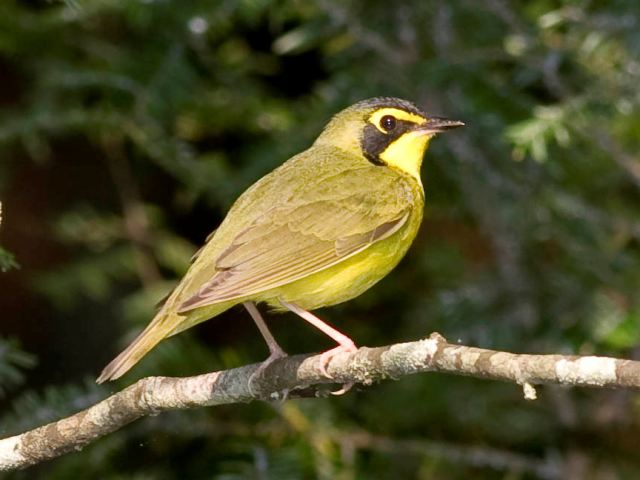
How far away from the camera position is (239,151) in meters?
7.79

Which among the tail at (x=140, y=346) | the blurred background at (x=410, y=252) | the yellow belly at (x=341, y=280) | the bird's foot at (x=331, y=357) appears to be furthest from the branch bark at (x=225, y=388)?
the blurred background at (x=410, y=252)

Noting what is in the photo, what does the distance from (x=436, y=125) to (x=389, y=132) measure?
8.8 inches

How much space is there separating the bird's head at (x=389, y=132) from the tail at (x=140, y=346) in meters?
1.46

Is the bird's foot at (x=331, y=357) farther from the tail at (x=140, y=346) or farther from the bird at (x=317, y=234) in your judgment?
the tail at (x=140, y=346)

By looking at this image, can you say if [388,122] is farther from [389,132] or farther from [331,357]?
[331,357]

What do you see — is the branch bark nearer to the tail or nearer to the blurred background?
the tail

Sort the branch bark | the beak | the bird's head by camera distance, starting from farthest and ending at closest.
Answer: the bird's head, the beak, the branch bark

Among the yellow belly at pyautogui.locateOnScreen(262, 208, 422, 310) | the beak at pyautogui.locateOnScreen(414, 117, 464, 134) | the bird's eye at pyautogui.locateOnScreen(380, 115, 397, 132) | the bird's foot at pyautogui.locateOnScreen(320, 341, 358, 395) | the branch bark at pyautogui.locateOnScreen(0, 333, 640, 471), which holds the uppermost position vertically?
the bird's eye at pyautogui.locateOnScreen(380, 115, 397, 132)

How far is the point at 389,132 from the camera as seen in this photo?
533cm

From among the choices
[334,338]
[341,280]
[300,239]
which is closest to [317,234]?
[300,239]

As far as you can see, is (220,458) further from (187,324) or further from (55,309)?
(55,309)

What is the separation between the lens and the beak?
5.16 meters

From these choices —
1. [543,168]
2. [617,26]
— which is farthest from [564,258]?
[617,26]

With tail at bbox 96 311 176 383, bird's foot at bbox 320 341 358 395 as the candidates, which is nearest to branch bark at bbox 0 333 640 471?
bird's foot at bbox 320 341 358 395
